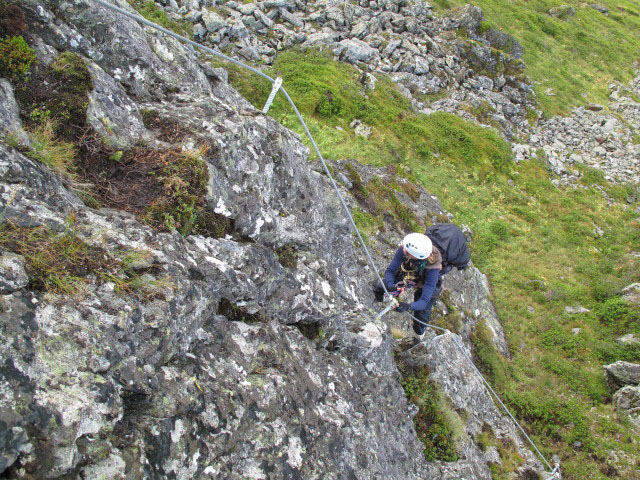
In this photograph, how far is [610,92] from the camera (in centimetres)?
4534

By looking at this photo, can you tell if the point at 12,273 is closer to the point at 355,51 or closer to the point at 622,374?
the point at 622,374

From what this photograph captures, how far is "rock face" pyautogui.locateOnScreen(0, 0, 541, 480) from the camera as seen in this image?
381 cm

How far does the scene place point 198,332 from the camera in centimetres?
556

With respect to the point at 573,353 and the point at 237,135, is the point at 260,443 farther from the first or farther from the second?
the point at 573,353

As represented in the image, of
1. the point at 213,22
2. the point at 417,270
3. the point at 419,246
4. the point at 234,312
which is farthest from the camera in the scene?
the point at 213,22

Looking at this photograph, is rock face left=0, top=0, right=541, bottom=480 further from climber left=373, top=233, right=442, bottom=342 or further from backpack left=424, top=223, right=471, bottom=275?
backpack left=424, top=223, right=471, bottom=275

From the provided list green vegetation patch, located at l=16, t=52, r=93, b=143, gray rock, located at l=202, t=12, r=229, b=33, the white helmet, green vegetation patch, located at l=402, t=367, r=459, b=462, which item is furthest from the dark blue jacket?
gray rock, located at l=202, t=12, r=229, b=33

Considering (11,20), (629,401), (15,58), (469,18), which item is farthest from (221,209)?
(469,18)

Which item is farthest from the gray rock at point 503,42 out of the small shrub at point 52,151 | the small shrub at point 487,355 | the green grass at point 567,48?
the small shrub at point 52,151

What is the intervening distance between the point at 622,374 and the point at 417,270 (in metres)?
11.7

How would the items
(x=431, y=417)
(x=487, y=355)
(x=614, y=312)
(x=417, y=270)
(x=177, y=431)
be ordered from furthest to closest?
1. (x=614, y=312)
2. (x=487, y=355)
3. (x=417, y=270)
4. (x=431, y=417)
5. (x=177, y=431)

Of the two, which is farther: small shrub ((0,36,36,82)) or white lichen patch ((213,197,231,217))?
white lichen patch ((213,197,231,217))

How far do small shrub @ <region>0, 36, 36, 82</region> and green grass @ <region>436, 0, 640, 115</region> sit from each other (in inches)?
1666

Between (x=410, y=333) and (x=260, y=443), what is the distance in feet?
28.1
